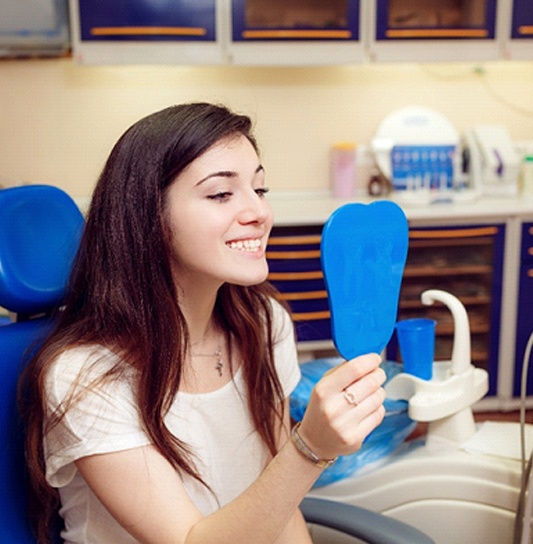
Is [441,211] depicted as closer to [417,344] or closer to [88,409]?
[417,344]

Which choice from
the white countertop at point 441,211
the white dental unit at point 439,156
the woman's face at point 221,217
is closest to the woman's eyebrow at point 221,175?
the woman's face at point 221,217

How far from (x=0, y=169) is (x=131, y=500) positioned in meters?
2.78

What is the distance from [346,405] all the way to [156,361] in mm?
361

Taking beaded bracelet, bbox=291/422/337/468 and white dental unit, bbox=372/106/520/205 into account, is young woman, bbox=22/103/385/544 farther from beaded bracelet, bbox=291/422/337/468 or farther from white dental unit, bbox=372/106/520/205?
white dental unit, bbox=372/106/520/205

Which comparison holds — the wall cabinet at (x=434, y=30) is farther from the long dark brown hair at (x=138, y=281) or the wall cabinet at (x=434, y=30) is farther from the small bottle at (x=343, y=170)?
the long dark brown hair at (x=138, y=281)

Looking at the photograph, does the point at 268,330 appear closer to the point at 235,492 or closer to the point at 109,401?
the point at 235,492

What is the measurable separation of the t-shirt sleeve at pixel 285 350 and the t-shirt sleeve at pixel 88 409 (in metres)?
0.37

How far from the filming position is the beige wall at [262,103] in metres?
3.47

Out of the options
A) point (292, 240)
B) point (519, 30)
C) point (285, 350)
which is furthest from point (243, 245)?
point (519, 30)

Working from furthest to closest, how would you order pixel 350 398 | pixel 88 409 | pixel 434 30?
pixel 434 30
pixel 88 409
pixel 350 398

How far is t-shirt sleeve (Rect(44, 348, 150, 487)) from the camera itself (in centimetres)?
106

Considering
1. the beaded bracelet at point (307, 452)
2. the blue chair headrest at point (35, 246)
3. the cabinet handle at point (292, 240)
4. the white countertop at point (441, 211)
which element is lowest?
the cabinet handle at point (292, 240)

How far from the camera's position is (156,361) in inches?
44.8

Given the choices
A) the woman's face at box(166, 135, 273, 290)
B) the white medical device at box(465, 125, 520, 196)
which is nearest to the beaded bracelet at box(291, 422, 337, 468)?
the woman's face at box(166, 135, 273, 290)
